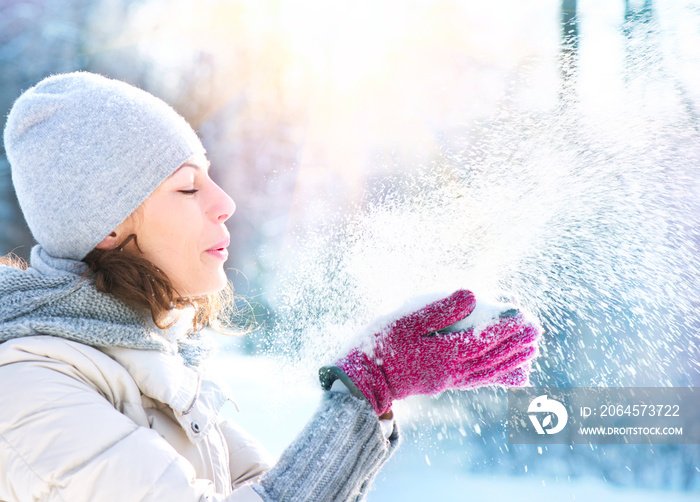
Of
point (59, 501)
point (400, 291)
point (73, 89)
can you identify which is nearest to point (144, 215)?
point (73, 89)

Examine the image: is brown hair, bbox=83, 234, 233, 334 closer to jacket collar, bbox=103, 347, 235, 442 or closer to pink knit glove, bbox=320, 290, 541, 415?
jacket collar, bbox=103, 347, 235, 442

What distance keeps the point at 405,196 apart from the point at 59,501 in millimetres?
2999

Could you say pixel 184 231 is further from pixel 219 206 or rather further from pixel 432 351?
pixel 432 351

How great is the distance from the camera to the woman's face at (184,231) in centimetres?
117

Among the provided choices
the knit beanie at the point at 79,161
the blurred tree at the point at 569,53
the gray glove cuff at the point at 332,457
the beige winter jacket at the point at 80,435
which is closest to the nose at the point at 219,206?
the knit beanie at the point at 79,161

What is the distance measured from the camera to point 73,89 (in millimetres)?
1180

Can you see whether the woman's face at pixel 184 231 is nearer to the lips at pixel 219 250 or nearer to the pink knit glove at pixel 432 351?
the lips at pixel 219 250

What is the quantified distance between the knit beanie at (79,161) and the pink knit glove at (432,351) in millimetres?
623

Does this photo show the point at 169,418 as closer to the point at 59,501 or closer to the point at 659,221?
the point at 59,501

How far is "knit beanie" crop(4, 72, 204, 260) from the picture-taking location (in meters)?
1.11

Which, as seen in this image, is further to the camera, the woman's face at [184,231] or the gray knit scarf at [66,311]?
the woman's face at [184,231]

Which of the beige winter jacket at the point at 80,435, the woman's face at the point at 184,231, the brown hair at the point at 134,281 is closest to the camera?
the beige winter jacket at the point at 80,435

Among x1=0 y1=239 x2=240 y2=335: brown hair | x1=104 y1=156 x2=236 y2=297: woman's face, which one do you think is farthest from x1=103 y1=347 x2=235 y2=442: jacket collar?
x1=104 y1=156 x2=236 y2=297: woman's face

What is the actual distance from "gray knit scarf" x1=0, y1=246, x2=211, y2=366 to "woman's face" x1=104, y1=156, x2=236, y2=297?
13 centimetres
